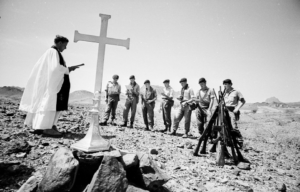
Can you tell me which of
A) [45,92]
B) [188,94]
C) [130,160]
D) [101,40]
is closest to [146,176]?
[130,160]

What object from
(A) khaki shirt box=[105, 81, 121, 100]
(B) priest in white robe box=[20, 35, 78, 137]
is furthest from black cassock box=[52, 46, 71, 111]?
(A) khaki shirt box=[105, 81, 121, 100]

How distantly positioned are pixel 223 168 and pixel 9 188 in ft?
13.4

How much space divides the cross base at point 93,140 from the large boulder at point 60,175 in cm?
24

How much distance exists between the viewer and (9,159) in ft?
10.0

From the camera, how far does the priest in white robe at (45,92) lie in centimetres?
442

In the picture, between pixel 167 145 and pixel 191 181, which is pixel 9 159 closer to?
pixel 191 181

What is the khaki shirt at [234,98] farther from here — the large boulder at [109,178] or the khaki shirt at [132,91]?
the large boulder at [109,178]

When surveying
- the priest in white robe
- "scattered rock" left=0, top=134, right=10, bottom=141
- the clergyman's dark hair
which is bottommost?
"scattered rock" left=0, top=134, right=10, bottom=141

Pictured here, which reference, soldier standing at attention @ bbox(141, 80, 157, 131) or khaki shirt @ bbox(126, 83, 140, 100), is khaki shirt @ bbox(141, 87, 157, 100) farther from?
khaki shirt @ bbox(126, 83, 140, 100)

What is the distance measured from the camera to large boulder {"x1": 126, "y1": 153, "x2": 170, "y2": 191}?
256 centimetres

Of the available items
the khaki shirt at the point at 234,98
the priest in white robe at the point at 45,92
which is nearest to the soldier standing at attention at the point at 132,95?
the priest in white robe at the point at 45,92

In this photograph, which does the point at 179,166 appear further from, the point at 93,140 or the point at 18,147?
the point at 18,147

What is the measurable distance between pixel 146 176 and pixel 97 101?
4.63 feet

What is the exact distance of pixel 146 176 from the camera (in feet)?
8.45
